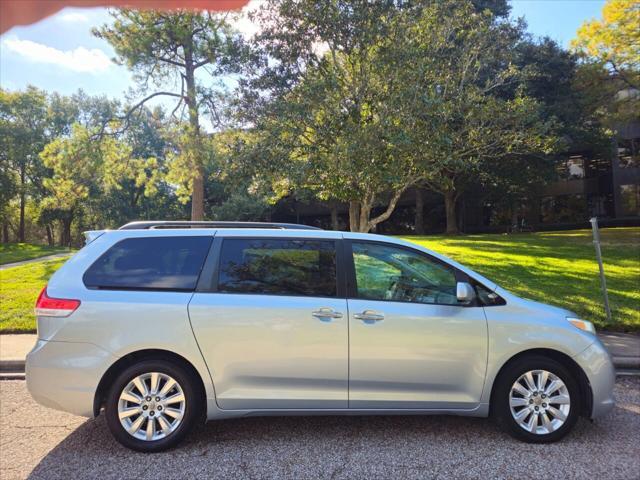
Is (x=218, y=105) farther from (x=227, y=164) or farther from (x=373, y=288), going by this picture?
(x=373, y=288)

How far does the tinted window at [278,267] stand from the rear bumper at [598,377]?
2.24m

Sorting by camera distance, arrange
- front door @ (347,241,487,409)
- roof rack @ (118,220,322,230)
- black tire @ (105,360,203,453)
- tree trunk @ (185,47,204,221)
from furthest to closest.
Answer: tree trunk @ (185,47,204,221), roof rack @ (118,220,322,230), front door @ (347,241,487,409), black tire @ (105,360,203,453)

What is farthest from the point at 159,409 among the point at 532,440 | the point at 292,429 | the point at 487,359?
the point at 532,440

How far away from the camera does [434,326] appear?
3775 millimetres

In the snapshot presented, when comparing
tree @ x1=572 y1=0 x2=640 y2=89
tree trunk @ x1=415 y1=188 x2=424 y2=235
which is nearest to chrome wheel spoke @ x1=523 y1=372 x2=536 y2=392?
tree @ x1=572 y1=0 x2=640 y2=89

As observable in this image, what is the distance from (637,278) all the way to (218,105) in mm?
13498

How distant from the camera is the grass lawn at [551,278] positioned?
8.20 m

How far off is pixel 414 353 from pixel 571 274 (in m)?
9.39

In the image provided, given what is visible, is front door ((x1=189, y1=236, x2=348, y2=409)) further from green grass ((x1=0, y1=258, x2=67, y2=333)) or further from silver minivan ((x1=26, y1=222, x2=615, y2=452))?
green grass ((x1=0, y1=258, x2=67, y2=333))

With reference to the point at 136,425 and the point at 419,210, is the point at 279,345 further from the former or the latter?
the point at 419,210

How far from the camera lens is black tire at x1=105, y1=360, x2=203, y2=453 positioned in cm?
357

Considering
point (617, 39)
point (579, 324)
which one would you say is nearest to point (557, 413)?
point (579, 324)

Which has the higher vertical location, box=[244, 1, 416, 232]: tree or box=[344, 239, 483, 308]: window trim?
box=[244, 1, 416, 232]: tree

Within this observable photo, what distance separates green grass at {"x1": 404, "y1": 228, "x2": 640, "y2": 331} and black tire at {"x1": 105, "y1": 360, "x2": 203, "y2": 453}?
688 cm
